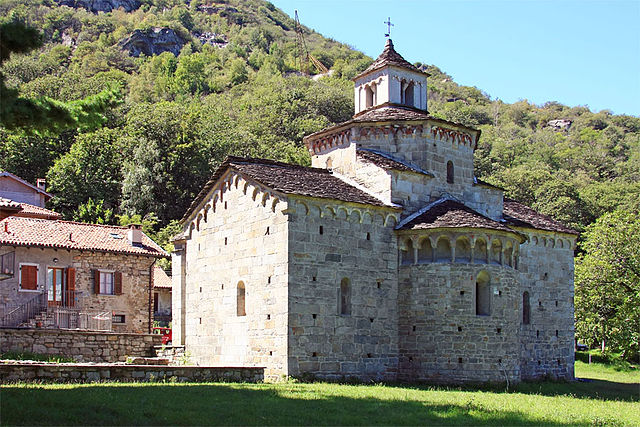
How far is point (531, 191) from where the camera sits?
70.8 meters

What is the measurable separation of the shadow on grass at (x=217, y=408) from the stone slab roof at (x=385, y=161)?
32.0 ft

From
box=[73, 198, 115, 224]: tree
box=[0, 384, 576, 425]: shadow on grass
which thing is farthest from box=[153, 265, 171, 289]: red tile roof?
box=[0, 384, 576, 425]: shadow on grass

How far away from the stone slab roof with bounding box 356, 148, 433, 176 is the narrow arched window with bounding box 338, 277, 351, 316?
14.5 feet

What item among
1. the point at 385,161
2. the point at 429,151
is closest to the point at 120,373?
the point at 385,161

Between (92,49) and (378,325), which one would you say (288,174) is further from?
(92,49)

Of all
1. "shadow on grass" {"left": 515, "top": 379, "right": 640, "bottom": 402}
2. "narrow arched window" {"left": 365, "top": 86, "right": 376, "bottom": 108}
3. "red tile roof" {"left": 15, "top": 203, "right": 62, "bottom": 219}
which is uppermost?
"narrow arched window" {"left": 365, "top": 86, "right": 376, "bottom": 108}

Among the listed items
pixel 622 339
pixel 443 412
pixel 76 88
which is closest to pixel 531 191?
pixel 622 339

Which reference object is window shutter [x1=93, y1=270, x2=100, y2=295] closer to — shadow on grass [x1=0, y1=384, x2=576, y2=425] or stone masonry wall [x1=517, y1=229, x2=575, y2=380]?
shadow on grass [x1=0, y1=384, x2=576, y2=425]

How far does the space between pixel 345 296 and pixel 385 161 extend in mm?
5392

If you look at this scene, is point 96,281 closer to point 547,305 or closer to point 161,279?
point 161,279

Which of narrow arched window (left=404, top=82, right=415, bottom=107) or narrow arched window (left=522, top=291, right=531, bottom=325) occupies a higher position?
narrow arched window (left=404, top=82, right=415, bottom=107)

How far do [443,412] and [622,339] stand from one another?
21.4m

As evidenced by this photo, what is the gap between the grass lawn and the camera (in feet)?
45.2

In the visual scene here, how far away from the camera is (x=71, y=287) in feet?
106
